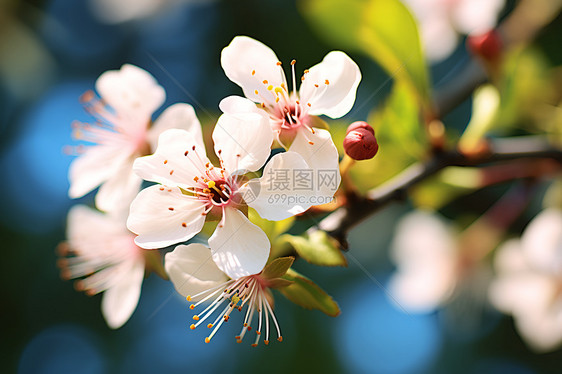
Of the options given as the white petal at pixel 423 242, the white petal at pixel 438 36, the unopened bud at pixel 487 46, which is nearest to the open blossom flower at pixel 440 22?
the white petal at pixel 438 36

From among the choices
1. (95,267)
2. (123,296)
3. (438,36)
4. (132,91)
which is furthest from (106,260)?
(438,36)

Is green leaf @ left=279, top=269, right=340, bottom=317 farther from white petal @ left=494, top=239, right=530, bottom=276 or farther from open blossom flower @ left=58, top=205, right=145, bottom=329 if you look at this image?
white petal @ left=494, top=239, right=530, bottom=276

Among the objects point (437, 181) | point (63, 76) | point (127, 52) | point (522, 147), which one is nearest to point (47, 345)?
point (63, 76)

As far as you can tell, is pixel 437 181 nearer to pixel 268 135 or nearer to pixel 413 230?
pixel 413 230

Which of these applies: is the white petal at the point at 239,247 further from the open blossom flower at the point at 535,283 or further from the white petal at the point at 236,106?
the open blossom flower at the point at 535,283

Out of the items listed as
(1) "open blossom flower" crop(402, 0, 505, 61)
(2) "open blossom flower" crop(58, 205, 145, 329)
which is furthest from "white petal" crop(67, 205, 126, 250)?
(1) "open blossom flower" crop(402, 0, 505, 61)

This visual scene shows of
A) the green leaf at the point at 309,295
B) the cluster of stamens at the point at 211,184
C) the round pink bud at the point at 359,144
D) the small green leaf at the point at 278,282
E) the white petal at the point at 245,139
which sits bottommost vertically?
the green leaf at the point at 309,295

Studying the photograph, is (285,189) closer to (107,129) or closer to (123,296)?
(123,296)
